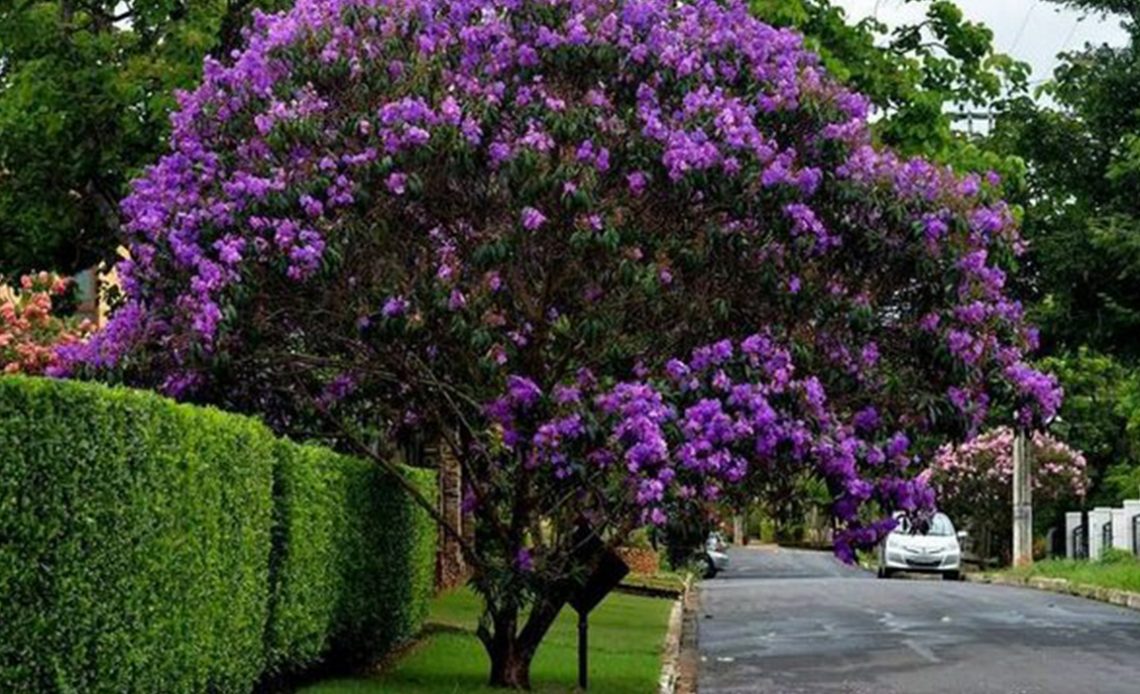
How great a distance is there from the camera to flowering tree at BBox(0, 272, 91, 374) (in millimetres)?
21750

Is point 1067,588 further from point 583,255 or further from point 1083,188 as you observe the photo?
point 583,255

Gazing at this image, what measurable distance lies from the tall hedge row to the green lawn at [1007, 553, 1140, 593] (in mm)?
21116

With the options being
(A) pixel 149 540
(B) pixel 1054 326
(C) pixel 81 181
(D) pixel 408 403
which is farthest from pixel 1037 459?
(A) pixel 149 540

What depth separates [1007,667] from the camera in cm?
1806

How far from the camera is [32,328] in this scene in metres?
23.0

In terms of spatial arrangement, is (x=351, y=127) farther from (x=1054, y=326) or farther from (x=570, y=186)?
(x=1054, y=326)

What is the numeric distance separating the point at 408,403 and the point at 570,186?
12.3 feet

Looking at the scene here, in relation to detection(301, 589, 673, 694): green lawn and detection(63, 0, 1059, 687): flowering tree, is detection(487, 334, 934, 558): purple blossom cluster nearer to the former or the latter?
detection(63, 0, 1059, 687): flowering tree

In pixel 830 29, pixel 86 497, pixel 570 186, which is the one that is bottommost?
pixel 86 497

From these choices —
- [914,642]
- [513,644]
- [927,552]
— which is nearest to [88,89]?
[513,644]

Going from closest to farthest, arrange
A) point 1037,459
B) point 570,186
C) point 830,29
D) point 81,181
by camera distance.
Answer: point 570,186
point 81,181
point 830,29
point 1037,459

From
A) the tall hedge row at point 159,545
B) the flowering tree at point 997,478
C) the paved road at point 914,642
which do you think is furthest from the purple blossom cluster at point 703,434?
the flowering tree at point 997,478

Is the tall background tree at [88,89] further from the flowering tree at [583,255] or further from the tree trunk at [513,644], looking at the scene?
the tree trunk at [513,644]

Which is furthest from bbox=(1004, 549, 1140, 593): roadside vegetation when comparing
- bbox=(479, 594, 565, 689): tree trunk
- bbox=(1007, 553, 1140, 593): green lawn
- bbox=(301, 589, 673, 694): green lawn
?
bbox=(479, 594, 565, 689): tree trunk
